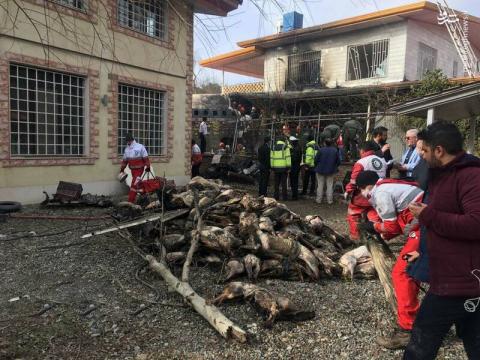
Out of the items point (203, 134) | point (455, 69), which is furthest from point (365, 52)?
point (203, 134)

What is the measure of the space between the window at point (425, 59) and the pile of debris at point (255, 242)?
13744mm

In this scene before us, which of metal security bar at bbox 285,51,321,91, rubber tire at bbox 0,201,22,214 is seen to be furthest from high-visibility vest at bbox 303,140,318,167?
metal security bar at bbox 285,51,321,91

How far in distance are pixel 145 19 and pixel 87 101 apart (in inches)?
130

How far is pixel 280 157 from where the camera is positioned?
11.9 meters

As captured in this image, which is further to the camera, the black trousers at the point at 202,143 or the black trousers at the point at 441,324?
the black trousers at the point at 202,143

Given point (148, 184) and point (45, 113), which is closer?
point (148, 184)

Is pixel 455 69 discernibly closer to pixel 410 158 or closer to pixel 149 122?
pixel 149 122

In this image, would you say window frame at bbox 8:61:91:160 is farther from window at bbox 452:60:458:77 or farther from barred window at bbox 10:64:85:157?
window at bbox 452:60:458:77

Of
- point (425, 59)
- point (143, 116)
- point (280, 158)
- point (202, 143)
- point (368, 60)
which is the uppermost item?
point (425, 59)

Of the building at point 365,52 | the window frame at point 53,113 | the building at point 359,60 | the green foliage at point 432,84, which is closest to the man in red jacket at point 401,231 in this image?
the window frame at point 53,113

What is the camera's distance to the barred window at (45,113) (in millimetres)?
9672

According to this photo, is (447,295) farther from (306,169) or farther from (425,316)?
(306,169)

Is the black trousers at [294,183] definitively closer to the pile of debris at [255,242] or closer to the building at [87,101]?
the building at [87,101]

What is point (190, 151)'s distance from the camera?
47.9 feet
